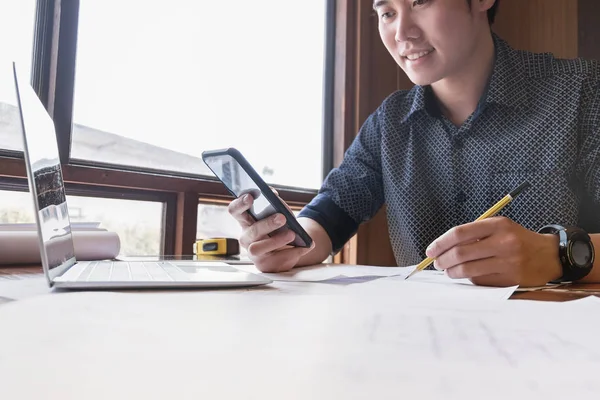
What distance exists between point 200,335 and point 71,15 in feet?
3.37

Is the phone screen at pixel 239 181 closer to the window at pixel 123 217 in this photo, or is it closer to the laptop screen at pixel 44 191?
the laptop screen at pixel 44 191

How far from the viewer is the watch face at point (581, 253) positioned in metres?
0.58

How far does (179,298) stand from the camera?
40 cm

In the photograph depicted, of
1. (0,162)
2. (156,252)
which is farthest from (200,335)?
(156,252)

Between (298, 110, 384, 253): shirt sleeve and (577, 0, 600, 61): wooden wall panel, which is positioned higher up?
(577, 0, 600, 61): wooden wall panel

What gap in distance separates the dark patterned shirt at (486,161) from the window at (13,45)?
2.03 ft

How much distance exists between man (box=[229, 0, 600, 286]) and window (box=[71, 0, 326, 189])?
430 millimetres

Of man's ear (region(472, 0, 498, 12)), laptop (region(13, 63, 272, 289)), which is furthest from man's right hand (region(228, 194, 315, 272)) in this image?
man's ear (region(472, 0, 498, 12))

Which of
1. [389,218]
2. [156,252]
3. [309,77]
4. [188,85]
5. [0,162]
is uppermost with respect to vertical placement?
[309,77]

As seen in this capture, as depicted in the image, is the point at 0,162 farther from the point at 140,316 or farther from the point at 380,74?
the point at 380,74

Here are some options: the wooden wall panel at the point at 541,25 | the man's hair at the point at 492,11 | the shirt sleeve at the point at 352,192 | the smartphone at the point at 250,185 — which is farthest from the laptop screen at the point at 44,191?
the wooden wall panel at the point at 541,25

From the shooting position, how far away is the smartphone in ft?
2.03

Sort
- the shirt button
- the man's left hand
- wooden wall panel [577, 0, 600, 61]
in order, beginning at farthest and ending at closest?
wooden wall panel [577, 0, 600, 61]
the shirt button
the man's left hand

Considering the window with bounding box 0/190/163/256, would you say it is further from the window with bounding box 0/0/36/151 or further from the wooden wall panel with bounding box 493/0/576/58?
the wooden wall panel with bounding box 493/0/576/58
